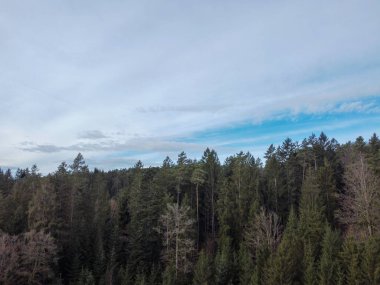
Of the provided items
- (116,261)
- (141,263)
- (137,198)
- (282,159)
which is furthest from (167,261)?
Result: (282,159)

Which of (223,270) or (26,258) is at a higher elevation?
(26,258)

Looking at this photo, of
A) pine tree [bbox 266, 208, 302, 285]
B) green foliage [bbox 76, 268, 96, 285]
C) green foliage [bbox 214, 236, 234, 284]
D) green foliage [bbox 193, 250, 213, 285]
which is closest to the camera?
pine tree [bbox 266, 208, 302, 285]

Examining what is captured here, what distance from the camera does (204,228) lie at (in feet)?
260

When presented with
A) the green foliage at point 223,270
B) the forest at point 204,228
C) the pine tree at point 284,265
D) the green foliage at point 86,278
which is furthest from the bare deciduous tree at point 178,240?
the pine tree at point 284,265

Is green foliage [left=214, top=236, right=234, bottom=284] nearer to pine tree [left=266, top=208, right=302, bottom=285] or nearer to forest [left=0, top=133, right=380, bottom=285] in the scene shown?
forest [left=0, top=133, right=380, bottom=285]

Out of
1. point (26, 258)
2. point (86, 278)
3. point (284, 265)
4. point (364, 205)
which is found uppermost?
point (364, 205)

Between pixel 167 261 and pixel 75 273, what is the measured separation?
1293 cm

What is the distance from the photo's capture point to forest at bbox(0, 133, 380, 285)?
139 feet

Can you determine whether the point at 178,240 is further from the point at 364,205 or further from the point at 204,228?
the point at 204,228

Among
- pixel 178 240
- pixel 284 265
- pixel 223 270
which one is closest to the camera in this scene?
pixel 284 265

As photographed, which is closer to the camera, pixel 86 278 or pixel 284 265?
pixel 284 265

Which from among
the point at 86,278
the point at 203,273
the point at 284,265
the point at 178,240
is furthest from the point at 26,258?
the point at 284,265

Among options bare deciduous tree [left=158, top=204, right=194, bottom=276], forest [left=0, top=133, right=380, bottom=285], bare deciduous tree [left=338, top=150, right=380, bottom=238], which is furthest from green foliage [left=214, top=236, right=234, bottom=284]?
bare deciduous tree [left=338, top=150, right=380, bottom=238]

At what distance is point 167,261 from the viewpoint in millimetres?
56688
